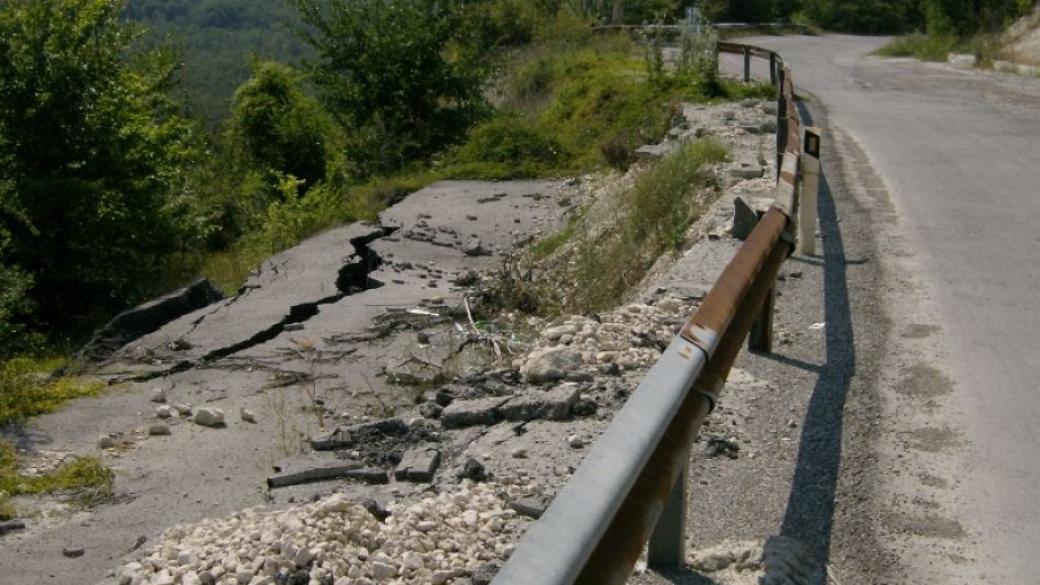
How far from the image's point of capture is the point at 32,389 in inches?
348

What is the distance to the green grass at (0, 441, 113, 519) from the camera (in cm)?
668

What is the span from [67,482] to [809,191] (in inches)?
205

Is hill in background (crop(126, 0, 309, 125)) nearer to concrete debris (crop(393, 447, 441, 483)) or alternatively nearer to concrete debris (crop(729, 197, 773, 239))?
concrete debris (crop(729, 197, 773, 239))

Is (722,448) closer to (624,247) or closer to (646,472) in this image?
(646,472)

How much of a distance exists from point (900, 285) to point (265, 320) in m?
5.51

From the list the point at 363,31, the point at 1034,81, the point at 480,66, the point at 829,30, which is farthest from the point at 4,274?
the point at 829,30

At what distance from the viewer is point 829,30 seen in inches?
2253

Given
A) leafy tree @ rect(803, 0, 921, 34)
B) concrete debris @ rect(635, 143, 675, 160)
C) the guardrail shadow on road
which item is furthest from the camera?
leafy tree @ rect(803, 0, 921, 34)

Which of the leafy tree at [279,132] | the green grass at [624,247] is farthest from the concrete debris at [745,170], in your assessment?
the leafy tree at [279,132]

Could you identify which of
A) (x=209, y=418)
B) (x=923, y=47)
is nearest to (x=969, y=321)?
(x=209, y=418)

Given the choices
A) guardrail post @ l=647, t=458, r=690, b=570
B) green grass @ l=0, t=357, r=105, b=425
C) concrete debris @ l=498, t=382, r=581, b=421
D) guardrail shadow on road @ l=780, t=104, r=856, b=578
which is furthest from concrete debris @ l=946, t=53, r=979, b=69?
guardrail post @ l=647, t=458, r=690, b=570

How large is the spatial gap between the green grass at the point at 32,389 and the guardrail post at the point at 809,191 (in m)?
5.31

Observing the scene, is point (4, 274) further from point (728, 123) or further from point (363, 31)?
point (363, 31)

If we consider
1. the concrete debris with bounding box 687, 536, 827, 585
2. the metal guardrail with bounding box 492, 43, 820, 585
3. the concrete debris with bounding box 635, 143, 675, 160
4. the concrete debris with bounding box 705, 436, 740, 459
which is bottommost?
the concrete debris with bounding box 635, 143, 675, 160
